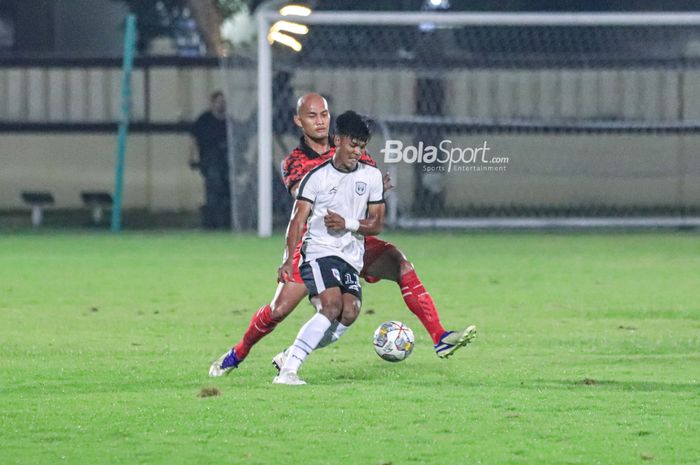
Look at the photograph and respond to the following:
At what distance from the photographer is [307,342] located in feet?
26.5

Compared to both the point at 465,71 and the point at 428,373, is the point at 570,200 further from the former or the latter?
the point at 428,373

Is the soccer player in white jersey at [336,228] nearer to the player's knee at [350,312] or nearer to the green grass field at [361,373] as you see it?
the player's knee at [350,312]

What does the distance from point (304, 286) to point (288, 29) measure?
12538 mm

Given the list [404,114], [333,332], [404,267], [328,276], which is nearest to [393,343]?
[333,332]

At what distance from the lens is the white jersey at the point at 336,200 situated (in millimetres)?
8250

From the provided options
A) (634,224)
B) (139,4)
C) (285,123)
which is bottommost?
(634,224)

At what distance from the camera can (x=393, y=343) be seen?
855cm

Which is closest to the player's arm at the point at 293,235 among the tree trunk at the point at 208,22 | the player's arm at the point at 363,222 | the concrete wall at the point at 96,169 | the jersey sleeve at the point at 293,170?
the player's arm at the point at 363,222

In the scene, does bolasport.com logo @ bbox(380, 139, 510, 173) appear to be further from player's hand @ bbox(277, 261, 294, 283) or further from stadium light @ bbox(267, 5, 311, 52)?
player's hand @ bbox(277, 261, 294, 283)

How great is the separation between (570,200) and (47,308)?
12.5 m

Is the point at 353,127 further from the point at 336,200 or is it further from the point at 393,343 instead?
the point at 393,343

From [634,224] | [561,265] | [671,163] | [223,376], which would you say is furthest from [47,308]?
[671,163]

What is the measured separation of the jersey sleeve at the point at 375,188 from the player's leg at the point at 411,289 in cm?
51

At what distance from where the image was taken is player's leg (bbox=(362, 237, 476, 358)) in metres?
8.41
